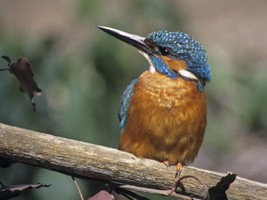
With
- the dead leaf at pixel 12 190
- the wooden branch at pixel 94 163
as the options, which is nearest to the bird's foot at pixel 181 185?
the wooden branch at pixel 94 163

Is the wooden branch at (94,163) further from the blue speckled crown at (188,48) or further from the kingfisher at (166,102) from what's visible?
the blue speckled crown at (188,48)

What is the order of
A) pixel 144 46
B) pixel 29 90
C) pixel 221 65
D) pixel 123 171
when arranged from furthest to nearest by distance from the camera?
1. pixel 221 65
2. pixel 144 46
3. pixel 123 171
4. pixel 29 90

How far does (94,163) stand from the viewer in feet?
8.87

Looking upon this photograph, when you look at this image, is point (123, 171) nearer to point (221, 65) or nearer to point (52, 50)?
point (52, 50)

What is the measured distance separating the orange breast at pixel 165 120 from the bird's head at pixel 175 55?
0.14 ft

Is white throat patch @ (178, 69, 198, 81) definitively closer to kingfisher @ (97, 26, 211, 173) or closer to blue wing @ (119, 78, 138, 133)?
kingfisher @ (97, 26, 211, 173)

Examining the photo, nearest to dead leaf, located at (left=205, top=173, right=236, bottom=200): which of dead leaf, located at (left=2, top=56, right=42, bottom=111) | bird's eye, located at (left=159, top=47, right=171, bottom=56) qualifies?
dead leaf, located at (left=2, top=56, right=42, bottom=111)

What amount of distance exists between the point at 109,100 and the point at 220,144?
851mm

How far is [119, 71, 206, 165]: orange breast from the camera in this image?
11.8 ft

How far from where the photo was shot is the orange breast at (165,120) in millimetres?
3609

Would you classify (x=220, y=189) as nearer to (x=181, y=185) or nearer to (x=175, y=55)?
(x=181, y=185)

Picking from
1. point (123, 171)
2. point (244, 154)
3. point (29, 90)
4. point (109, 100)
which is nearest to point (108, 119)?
point (109, 100)

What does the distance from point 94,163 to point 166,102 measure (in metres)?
1.03

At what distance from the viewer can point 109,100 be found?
441 centimetres
